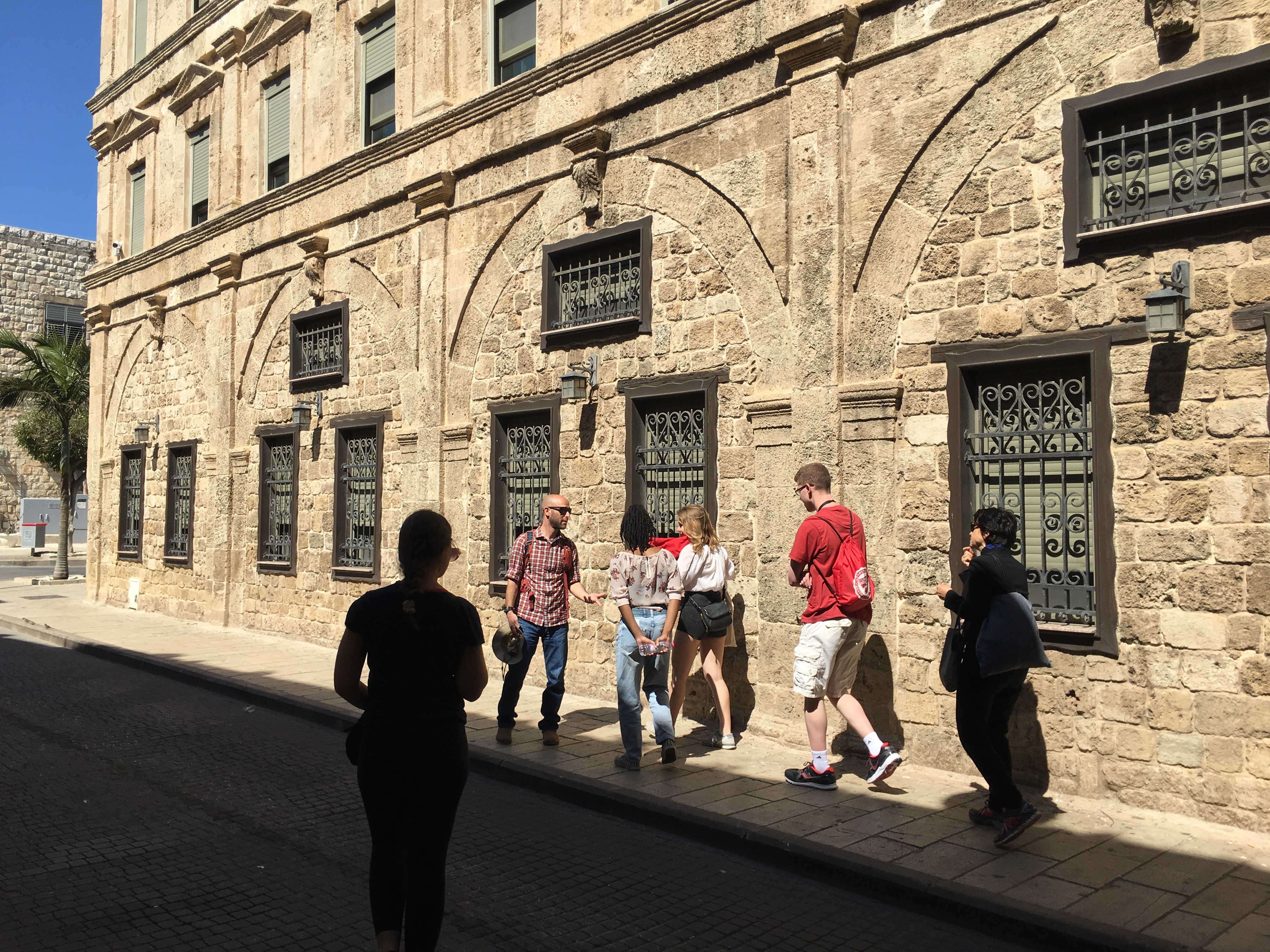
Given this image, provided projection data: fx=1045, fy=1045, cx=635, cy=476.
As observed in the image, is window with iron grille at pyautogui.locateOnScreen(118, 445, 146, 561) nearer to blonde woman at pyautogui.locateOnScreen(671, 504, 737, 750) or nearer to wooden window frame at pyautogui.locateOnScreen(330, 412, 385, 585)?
wooden window frame at pyautogui.locateOnScreen(330, 412, 385, 585)

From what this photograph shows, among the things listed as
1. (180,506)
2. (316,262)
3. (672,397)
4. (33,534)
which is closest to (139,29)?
(180,506)

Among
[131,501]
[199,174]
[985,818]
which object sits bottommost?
[985,818]

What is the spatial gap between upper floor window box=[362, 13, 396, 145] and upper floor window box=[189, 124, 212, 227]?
5027 millimetres

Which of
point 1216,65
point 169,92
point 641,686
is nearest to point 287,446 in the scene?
point 169,92

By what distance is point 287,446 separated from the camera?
50.1 feet

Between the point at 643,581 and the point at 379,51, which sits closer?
the point at 643,581

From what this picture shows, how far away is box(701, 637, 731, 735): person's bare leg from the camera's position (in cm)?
799

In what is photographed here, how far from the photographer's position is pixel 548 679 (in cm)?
788

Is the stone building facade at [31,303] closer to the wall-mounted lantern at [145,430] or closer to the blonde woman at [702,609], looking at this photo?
the wall-mounted lantern at [145,430]

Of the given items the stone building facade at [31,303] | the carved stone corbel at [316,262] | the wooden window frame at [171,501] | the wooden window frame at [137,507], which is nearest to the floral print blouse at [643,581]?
the carved stone corbel at [316,262]

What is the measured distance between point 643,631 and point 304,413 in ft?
29.0

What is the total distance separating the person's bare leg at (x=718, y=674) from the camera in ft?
26.2

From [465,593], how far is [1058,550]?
265 inches

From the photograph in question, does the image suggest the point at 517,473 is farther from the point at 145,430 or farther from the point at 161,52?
the point at 161,52
